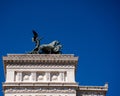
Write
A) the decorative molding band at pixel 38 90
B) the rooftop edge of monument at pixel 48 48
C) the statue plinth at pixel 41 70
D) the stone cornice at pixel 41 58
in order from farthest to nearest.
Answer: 1. the rooftop edge of monument at pixel 48 48
2. the stone cornice at pixel 41 58
3. the statue plinth at pixel 41 70
4. the decorative molding band at pixel 38 90

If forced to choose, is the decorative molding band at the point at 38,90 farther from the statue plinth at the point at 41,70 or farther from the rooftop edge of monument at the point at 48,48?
the rooftop edge of monument at the point at 48,48

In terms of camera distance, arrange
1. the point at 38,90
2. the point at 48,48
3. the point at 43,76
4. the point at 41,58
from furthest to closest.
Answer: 1. the point at 48,48
2. the point at 41,58
3. the point at 43,76
4. the point at 38,90

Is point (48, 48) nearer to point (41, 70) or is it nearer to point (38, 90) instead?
point (41, 70)

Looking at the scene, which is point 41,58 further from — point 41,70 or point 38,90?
point 38,90

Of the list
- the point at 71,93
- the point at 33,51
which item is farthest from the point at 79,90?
the point at 33,51

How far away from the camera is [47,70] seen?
9962 centimetres

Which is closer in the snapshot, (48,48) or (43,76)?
(43,76)

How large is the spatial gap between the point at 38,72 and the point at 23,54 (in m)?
3.07

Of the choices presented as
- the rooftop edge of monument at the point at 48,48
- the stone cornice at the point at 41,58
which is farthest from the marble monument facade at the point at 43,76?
the rooftop edge of monument at the point at 48,48

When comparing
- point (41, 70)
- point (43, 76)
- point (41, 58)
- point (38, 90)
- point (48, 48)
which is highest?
point (48, 48)

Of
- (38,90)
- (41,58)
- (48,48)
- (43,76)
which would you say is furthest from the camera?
(48,48)

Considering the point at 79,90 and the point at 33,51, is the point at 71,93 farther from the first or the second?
the point at 33,51

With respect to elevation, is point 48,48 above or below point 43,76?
above

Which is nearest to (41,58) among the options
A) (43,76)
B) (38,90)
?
(43,76)
